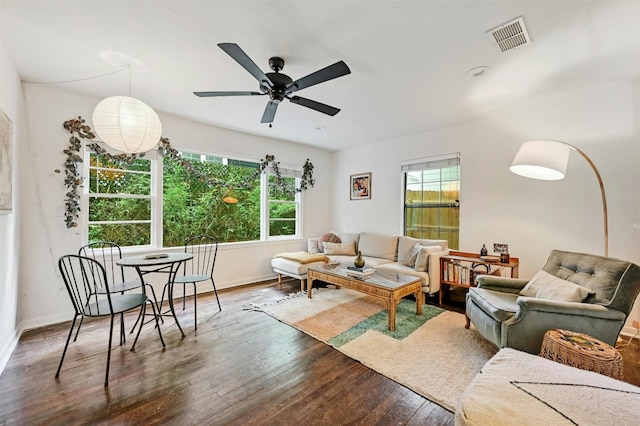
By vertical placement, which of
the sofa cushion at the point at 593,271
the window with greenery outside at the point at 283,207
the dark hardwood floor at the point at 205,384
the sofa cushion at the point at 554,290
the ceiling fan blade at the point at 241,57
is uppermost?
the ceiling fan blade at the point at 241,57

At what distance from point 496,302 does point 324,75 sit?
2.37 meters

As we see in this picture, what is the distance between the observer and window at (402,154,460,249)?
13.8 ft

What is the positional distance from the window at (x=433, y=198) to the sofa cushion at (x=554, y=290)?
1.78 metres

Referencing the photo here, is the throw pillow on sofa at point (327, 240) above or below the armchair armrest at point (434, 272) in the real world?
above

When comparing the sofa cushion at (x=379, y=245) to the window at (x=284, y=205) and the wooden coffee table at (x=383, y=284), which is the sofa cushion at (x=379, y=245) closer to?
the wooden coffee table at (x=383, y=284)

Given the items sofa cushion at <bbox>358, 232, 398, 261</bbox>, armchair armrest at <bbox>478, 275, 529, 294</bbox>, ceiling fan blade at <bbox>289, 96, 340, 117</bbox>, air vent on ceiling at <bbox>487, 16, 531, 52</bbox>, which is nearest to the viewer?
air vent on ceiling at <bbox>487, 16, 531, 52</bbox>

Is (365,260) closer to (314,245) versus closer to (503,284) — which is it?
(314,245)

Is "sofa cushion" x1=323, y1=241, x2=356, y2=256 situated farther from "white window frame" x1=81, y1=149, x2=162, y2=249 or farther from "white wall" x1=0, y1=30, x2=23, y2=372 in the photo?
"white wall" x1=0, y1=30, x2=23, y2=372

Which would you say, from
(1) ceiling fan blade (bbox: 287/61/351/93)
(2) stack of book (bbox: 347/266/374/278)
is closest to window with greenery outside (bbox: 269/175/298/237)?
(2) stack of book (bbox: 347/266/374/278)

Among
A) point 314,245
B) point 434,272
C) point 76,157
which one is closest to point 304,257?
point 314,245

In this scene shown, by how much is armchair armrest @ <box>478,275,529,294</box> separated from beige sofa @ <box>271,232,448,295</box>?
30.5 inches

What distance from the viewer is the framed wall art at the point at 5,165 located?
2088mm

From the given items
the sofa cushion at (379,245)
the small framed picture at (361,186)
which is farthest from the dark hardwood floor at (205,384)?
the small framed picture at (361,186)

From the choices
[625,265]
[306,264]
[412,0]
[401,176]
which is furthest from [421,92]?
[306,264]
